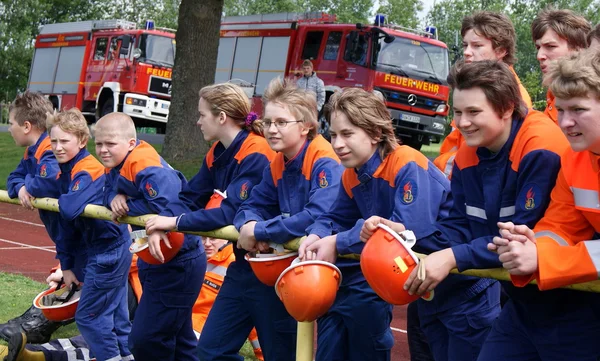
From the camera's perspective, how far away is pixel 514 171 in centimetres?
339

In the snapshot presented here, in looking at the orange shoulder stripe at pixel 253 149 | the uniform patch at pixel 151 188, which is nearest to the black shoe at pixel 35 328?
the uniform patch at pixel 151 188

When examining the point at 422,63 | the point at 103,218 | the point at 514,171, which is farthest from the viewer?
the point at 422,63

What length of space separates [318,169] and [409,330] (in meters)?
1.16

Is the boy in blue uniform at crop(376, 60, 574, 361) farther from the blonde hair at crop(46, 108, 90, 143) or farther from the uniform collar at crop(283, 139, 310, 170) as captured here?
A: the blonde hair at crop(46, 108, 90, 143)

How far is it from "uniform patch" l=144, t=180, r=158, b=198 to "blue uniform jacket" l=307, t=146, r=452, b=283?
4.40 ft

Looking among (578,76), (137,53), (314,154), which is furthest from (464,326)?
(137,53)

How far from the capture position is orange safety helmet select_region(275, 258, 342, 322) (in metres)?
3.80

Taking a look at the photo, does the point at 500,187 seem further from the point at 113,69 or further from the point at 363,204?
the point at 113,69

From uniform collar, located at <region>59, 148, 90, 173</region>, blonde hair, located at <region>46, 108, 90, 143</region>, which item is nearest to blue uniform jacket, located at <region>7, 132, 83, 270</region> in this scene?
uniform collar, located at <region>59, 148, 90, 173</region>

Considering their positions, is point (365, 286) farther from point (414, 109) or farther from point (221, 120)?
point (414, 109)

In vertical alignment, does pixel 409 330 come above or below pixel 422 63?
below

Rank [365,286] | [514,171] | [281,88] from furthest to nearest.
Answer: [281,88] → [365,286] → [514,171]

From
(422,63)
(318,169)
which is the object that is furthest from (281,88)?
(422,63)

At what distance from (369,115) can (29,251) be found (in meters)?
9.12
